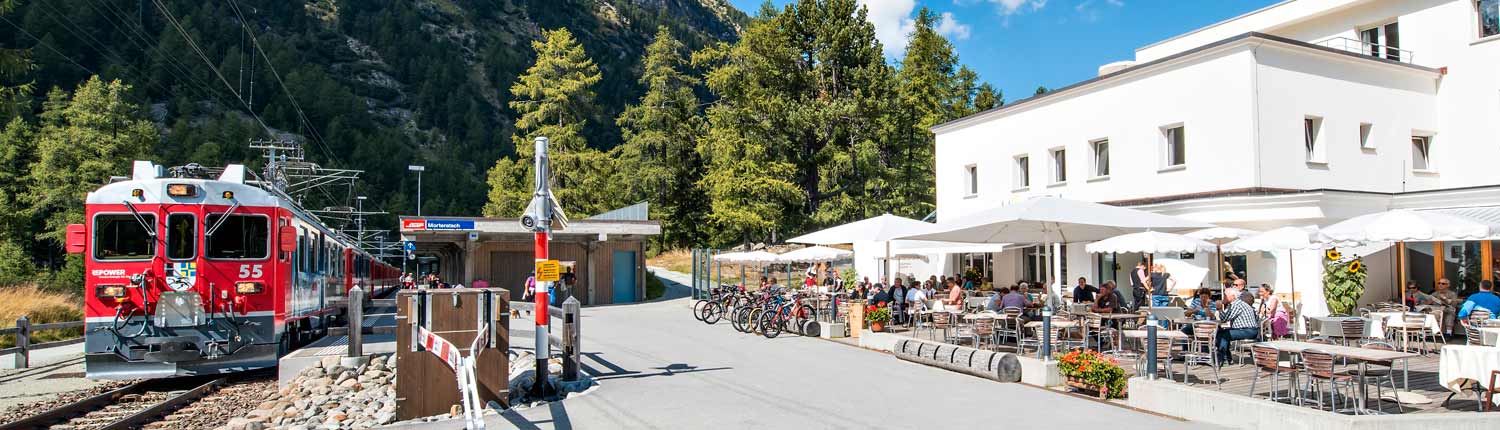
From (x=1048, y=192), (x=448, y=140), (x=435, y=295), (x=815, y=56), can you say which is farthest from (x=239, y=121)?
(x=435, y=295)

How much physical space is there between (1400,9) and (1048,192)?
33.9ft

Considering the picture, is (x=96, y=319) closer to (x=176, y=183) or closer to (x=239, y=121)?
(x=176, y=183)

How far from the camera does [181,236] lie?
13.2 meters

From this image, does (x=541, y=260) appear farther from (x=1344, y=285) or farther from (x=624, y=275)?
(x=624, y=275)

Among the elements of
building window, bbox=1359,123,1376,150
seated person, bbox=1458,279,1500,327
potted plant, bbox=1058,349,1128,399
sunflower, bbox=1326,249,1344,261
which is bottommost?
potted plant, bbox=1058,349,1128,399

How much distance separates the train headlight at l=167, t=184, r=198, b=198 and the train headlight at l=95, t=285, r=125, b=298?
1.48 m

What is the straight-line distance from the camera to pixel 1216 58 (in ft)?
67.3

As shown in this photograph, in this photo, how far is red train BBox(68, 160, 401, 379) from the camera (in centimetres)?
1252

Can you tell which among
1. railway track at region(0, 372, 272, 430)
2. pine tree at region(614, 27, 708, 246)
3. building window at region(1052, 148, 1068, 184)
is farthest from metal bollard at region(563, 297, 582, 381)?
pine tree at region(614, 27, 708, 246)

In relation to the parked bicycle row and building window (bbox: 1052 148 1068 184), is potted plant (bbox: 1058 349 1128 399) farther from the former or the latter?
building window (bbox: 1052 148 1068 184)

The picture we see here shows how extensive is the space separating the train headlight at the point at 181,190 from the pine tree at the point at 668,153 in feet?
122

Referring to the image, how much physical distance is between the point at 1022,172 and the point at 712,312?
10.1m

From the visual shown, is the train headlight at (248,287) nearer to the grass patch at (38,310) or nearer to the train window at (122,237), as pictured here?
the train window at (122,237)

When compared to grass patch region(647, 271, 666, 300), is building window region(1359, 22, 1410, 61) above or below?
above
